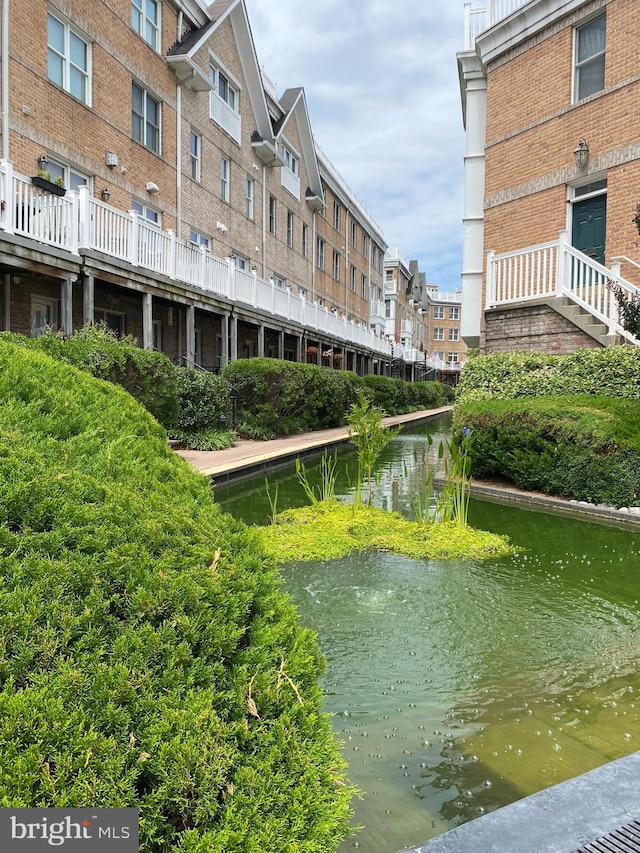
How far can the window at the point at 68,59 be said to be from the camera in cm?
1257

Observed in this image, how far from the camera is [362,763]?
2.45 meters

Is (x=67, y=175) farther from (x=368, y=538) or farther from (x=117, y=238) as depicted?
(x=368, y=538)

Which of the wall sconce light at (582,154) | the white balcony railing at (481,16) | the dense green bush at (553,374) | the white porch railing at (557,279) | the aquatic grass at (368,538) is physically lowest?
the aquatic grass at (368,538)

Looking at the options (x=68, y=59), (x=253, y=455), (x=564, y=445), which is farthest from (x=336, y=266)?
(x=564, y=445)

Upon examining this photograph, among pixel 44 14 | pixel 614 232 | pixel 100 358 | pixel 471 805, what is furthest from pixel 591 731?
pixel 44 14

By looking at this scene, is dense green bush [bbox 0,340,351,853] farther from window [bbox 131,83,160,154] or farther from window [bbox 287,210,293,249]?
window [bbox 287,210,293,249]

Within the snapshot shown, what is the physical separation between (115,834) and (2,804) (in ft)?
0.73

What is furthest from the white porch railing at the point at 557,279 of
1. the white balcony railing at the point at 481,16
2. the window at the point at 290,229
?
the window at the point at 290,229

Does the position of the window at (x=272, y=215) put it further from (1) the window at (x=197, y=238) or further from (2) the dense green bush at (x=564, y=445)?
(2) the dense green bush at (x=564, y=445)

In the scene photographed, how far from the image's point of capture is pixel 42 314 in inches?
503

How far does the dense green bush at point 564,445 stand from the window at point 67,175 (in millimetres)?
9957

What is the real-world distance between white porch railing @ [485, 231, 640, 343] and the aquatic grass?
677cm

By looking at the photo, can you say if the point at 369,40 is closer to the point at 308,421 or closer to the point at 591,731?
the point at 308,421

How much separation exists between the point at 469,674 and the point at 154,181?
1581cm
